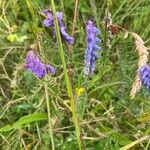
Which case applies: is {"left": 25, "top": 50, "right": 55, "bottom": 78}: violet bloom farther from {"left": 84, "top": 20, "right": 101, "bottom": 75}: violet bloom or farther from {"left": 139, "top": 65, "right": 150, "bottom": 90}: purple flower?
{"left": 139, "top": 65, "right": 150, "bottom": 90}: purple flower

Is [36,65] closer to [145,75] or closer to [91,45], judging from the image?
[91,45]

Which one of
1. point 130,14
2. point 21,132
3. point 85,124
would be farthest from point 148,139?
point 130,14

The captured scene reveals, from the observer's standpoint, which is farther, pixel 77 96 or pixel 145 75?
pixel 77 96

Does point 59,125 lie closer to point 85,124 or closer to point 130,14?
point 85,124

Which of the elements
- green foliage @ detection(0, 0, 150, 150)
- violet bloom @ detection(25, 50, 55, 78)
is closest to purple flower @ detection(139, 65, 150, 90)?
green foliage @ detection(0, 0, 150, 150)

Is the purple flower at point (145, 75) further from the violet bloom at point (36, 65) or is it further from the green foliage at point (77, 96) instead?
the violet bloom at point (36, 65)

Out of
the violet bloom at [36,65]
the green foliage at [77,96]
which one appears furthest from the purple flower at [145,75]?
the violet bloom at [36,65]

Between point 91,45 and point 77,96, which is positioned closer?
point 91,45

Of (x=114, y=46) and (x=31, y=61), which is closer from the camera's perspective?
(x=31, y=61)

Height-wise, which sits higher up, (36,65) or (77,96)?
(36,65)

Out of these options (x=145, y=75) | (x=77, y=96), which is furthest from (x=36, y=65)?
(x=145, y=75)

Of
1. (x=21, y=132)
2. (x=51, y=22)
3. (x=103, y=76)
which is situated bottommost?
(x=21, y=132)
